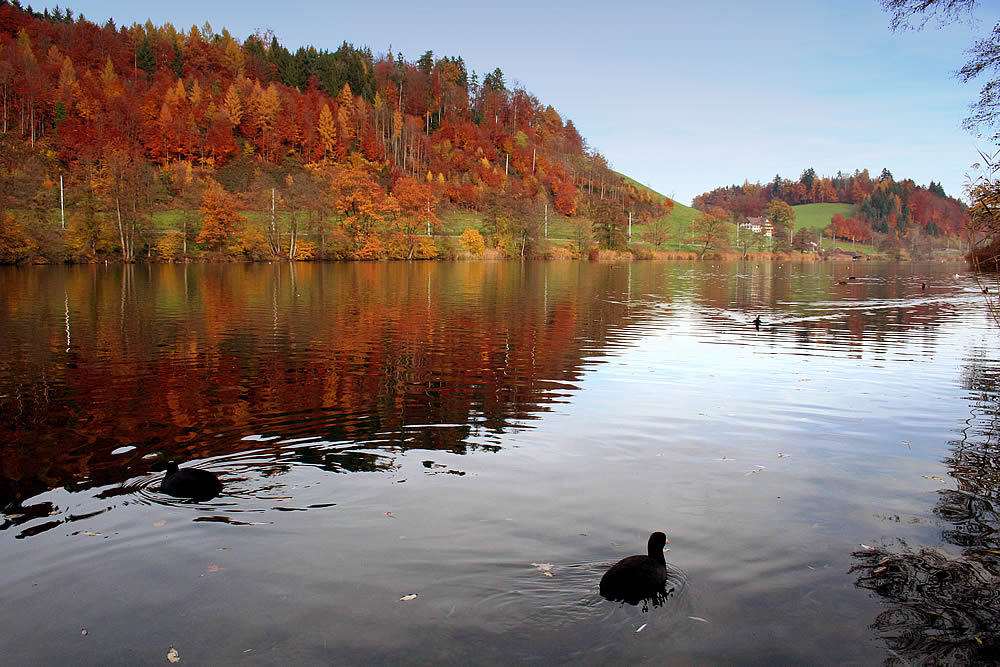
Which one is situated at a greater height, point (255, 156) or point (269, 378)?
point (255, 156)

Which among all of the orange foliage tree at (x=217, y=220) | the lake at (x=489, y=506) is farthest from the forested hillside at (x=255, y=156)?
the lake at (x=489, y=506)

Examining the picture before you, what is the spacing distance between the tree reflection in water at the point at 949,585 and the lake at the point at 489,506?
0.10 ft

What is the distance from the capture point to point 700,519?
789cm

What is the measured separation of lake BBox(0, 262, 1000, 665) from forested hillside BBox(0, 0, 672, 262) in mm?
64232

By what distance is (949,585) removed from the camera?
612 cm

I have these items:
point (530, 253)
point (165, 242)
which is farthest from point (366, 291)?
point (530, 253)

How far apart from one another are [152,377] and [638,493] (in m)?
12.4

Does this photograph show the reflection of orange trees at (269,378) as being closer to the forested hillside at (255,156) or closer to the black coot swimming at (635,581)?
the black coot swimming at (635,581)

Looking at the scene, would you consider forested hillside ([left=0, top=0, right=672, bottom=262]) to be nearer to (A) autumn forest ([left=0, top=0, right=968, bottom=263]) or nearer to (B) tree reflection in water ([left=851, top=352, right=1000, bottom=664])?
(A) autumn forest ([left=0, top=0, right=968, bottom=263])

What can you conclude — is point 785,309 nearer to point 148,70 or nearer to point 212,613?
point 212,613

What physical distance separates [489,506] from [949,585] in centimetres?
Result: 477

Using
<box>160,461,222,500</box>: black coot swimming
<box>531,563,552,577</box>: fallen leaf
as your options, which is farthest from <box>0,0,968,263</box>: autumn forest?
<box>531,563,552,577</box>: fallen leaf

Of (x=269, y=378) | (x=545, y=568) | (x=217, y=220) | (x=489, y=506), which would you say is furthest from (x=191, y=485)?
(x=217, y=220)

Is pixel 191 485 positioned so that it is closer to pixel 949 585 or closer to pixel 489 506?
pixel 489 506
